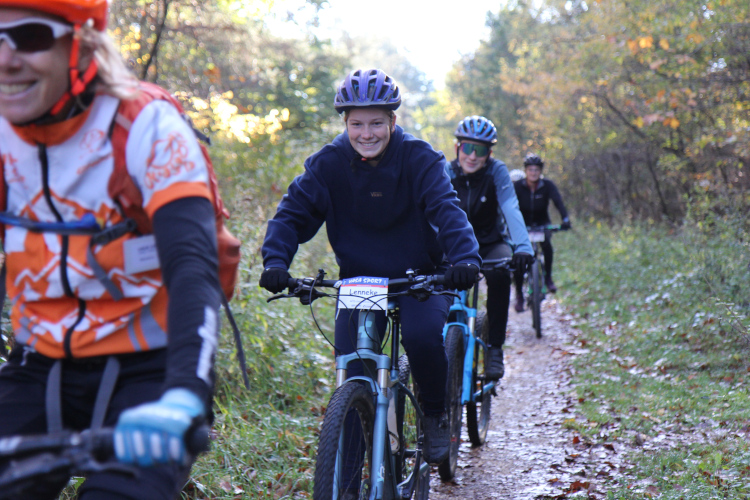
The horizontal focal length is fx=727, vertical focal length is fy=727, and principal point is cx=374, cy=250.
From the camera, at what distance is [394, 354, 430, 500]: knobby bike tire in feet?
12.5

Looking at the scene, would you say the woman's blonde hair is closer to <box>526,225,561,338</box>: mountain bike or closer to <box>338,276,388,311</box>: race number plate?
<box>338,276,388,311</box>: race number plate

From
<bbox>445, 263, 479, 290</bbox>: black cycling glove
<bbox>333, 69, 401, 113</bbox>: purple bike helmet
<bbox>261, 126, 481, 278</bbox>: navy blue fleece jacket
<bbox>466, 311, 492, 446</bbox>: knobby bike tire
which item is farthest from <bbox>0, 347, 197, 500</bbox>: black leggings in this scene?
<bbox>466, 311, 492, 446</bbox>: knobby bike tire

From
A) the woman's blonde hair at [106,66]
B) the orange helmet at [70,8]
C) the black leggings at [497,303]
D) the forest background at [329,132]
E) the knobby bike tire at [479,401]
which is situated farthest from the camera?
the black leggings at [497,303]

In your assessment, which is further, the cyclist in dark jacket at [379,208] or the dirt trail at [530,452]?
the dirt trail at [530,452]

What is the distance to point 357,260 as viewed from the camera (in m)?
3.95

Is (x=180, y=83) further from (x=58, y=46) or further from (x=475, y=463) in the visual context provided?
(x=58, y=46)

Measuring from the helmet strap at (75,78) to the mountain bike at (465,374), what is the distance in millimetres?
3254

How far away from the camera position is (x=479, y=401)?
225 inches

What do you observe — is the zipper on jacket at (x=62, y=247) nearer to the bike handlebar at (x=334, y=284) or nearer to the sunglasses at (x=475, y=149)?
the bike handlebar at (x=334, y=284)

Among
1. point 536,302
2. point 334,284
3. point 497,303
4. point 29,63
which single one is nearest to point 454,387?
point 497,303

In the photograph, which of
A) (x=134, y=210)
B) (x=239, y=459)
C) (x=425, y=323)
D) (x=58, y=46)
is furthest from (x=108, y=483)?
(x=239, y=459)

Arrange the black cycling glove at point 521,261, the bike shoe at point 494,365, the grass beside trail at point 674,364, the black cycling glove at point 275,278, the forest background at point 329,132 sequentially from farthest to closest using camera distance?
the bike shoe at point 494,365 → the forest background at point 329,132 → the black cycling glove at point 521,261 → the grass beside trail at point 674,364 → the black cycling glove at point 275,278

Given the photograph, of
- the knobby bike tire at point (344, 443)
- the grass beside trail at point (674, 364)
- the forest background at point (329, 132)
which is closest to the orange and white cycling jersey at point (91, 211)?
the knobby bike tire at point (344, 443)

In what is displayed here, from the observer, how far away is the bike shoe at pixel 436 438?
4270 millimetres
